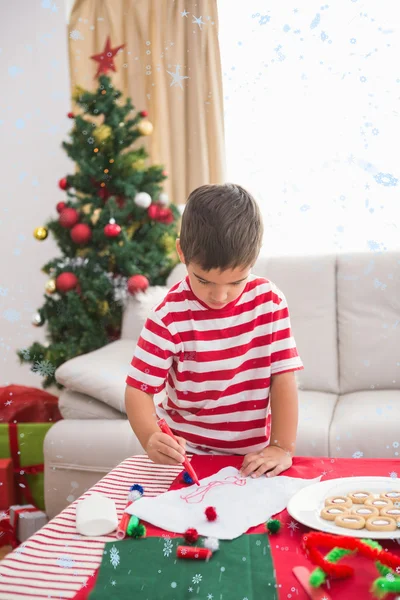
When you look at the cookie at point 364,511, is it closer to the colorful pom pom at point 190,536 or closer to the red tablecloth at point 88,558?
the red tablecloth at point 88,558

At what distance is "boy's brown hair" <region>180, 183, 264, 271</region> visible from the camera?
0.98 meters

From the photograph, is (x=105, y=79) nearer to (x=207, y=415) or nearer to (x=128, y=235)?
(x=128, y=235)

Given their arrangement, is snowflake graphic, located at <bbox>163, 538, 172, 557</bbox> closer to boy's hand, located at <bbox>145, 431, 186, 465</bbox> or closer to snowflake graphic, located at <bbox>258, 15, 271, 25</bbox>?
boy's hand, located at <bbox>145, 431, 186, 465</bbox>

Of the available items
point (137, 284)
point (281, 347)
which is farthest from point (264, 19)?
point (281, 347)

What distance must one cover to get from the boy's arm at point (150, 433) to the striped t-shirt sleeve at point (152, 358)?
0.06 feet

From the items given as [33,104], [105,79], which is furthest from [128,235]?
[33,104]

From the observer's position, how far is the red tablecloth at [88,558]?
621 mm

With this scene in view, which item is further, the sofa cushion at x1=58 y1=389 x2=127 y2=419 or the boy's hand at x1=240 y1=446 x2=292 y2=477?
the sofa cushion at x1=58 y1=389 x2=127 y2=419

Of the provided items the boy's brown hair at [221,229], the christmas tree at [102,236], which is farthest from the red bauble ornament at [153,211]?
the boy's brown hair at [221,229]

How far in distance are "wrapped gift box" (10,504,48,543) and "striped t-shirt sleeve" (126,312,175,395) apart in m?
1.08

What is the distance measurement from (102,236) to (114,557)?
1.99 m

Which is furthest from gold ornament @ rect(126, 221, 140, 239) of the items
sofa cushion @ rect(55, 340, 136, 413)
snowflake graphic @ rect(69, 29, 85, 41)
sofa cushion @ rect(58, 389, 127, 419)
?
snowflake graphic @ rect(69, 29, 85, 41)

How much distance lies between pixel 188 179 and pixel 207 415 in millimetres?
2193

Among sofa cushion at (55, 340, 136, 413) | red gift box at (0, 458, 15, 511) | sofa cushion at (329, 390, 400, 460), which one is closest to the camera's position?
sofa cushion at (329, 390, 400, 460)
